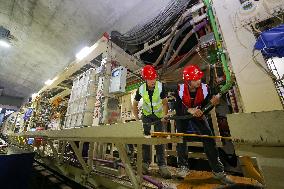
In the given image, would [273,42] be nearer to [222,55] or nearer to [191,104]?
[222,55]

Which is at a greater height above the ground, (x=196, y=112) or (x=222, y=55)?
(x=222, y=55)

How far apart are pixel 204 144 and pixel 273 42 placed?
169 cm

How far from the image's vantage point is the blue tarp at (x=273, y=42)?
221 centimetres

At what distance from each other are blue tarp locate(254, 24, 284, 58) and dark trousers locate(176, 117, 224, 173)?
1.37 metres

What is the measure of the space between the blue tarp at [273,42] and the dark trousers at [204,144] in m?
1.37

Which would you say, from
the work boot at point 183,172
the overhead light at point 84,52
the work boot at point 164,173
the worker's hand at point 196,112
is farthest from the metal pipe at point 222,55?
the overhead light at point 84,52

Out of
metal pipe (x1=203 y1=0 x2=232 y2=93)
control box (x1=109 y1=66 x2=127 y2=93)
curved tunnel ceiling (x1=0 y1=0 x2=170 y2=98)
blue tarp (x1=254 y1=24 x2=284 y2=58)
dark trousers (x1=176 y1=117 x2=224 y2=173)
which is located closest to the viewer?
blue tarp (x1=254 y1=24 x2=284 y2=58)

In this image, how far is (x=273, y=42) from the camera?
2229mm

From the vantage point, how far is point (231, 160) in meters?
4.39

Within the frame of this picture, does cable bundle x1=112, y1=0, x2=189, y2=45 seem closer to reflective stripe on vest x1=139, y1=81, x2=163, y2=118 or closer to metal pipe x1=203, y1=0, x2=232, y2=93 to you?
metal pipe x1=203, y1=0, x2=232, y2=93

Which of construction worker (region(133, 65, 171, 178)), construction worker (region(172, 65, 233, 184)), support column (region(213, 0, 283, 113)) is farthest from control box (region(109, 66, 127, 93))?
support column (region(213, 0, 283, 113))

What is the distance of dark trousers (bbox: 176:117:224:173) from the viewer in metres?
2.69

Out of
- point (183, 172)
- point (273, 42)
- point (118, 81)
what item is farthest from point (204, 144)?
point (118, 81)

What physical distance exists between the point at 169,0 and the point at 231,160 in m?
4.99
